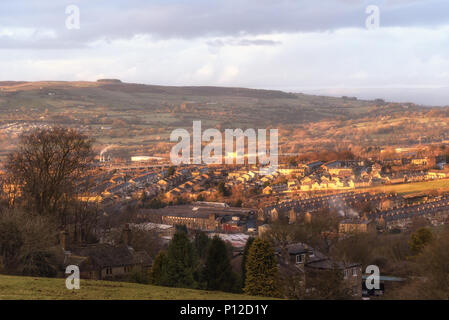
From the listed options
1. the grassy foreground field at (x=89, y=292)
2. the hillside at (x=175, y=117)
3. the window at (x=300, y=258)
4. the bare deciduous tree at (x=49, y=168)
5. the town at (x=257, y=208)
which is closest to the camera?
the grassy foreground field at (x=89, y=292)

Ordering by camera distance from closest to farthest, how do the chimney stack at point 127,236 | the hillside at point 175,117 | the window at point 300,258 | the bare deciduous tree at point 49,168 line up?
the window at point 300,258 < the bare deciduous tree at point 49,168 < the chimney stack at point 127,236 < the hillside at point 175,117

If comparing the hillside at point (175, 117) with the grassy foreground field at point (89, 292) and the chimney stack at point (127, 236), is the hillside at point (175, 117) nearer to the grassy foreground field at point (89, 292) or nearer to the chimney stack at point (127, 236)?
the chimney stack at point (127, 236)

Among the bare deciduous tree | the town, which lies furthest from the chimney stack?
the bare deciduous tree

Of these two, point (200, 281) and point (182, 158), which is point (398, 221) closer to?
point (200, 281)

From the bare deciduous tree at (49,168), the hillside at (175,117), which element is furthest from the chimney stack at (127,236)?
the hillside at (175,117)

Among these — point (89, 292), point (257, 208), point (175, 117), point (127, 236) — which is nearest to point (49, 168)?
point (127, 236)

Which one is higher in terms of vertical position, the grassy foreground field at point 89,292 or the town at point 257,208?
the grassy foreground field at point 89,292

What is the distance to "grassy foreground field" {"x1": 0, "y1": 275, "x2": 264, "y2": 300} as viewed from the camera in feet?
46.1

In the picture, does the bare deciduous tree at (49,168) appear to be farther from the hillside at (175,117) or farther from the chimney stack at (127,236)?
the hillside at (175,117)

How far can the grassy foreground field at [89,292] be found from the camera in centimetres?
1406

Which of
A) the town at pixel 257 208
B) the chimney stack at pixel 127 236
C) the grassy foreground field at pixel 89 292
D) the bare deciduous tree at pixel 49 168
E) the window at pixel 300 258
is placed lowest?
the town at pixel 257 208

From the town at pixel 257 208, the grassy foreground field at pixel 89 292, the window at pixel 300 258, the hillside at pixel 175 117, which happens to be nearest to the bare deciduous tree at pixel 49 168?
the town at pixel 257 208

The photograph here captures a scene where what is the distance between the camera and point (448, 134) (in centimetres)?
12838

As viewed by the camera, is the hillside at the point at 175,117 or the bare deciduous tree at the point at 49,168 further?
the hillside at the point at 175,117
